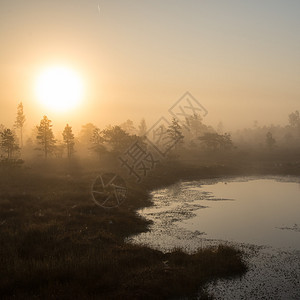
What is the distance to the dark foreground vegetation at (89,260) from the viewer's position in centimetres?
1305

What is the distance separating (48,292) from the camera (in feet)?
40.7

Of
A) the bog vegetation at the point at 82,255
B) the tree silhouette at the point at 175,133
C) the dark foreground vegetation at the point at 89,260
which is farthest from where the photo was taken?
the tree silhouette at the point at 175,133

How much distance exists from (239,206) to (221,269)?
1816cm

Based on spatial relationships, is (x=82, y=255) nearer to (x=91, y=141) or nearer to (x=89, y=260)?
(x=89, y=260)

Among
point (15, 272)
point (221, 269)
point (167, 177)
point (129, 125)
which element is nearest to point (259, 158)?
point (167, 177)

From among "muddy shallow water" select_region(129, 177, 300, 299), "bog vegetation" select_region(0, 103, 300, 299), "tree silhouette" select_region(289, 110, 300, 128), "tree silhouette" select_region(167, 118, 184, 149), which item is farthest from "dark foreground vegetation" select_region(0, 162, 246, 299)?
"tree silhouette" select_region(289, 110, 300, 128)

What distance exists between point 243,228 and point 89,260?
14010mm

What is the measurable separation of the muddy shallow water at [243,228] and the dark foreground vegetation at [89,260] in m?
1.38

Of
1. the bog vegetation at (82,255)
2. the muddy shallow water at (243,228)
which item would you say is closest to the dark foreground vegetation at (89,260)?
the bog vegetation at (82,255)

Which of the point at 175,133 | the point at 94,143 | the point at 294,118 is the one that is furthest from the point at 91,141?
the point at 294,118

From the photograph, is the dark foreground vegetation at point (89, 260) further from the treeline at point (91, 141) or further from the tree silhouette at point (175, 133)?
the tree silhouette at point (175, 133)

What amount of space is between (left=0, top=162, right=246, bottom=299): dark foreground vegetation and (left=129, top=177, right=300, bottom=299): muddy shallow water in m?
1.38

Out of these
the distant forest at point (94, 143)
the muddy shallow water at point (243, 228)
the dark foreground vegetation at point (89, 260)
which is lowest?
the muddy shallow water at point (243, 228)

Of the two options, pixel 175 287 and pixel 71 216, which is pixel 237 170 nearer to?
pixel 71 216
